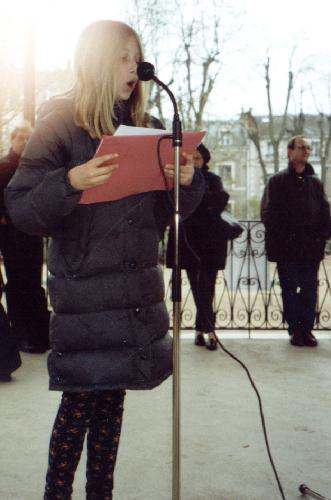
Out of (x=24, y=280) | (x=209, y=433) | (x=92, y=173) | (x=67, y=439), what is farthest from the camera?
(x=24, y=280)

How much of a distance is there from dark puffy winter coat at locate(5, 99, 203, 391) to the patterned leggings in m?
0.10

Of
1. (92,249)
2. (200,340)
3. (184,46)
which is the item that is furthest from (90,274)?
(184,46)

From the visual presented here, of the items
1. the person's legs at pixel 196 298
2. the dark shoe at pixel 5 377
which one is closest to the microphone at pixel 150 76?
the dark shoe at pixel 5 377

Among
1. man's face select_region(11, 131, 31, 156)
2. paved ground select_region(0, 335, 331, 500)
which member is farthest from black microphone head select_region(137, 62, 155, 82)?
man's face select_region(11, 131, 31, 156)

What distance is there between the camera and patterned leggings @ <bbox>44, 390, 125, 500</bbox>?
2059 mm

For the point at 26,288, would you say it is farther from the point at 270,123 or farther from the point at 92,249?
the point at 270,123

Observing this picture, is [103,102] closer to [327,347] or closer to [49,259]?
[49,259]

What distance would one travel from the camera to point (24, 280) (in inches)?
206

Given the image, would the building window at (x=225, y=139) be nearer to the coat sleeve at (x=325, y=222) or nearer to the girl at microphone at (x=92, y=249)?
the coat sleeve at (x=325, y=222)

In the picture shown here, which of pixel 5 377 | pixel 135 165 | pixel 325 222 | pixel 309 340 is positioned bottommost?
pixel 309 340

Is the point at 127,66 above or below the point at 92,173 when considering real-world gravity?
above

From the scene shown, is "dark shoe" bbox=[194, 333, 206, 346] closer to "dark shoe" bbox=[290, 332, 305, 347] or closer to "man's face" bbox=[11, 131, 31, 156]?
"dark shoe" bbox=[290, 332, 305, 347]

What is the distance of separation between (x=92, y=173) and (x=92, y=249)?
248 millimetres

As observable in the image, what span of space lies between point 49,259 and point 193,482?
1.23 metres
